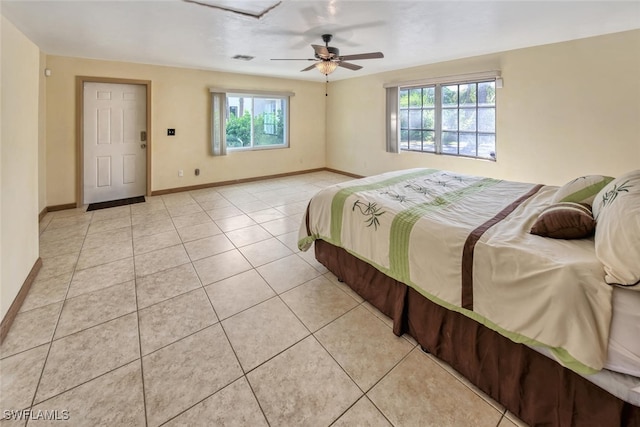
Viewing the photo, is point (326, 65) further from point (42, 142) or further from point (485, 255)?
point (42, 142)

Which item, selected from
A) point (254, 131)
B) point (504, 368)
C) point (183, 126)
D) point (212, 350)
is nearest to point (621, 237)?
point (504, 368)

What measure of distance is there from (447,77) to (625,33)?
2.01 m

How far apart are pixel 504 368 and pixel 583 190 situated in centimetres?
131

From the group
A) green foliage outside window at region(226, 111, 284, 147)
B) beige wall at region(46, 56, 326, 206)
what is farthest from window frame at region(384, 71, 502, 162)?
green foliage outside window at region(226, 111, 284, 147)

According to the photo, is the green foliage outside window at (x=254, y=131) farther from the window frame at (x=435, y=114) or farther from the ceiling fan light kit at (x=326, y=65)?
the ceiling fan light kit at (x=326, y=65)

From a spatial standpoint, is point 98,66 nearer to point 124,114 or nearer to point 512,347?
point 124,114

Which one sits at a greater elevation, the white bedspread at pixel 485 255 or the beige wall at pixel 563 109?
the beige wall at pixel 563 109

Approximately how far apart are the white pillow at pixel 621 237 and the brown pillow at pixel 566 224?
2.1 inches

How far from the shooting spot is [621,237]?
1133 mm

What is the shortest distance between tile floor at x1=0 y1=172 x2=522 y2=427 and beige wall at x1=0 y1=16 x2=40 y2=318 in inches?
10.7

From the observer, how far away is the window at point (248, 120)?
227 inches

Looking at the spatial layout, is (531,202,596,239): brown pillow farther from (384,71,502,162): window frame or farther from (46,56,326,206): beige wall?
(46,56,326,206): beige wall

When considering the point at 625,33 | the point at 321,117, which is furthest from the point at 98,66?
the point at 625,33

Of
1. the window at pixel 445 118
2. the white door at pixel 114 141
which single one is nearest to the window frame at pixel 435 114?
the window at pixel 445 118
